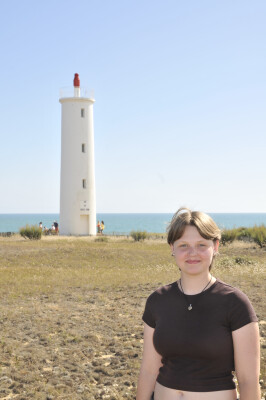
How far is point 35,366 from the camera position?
24.2 feet

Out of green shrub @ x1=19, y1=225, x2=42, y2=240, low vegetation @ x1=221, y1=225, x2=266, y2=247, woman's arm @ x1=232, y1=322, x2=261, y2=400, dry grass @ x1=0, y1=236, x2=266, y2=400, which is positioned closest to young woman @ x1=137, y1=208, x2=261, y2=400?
woman's arm @ x1=232, y1=322, x2=261, y2=400

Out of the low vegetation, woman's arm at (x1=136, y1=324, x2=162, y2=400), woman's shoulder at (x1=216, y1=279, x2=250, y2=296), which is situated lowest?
the low vegetation

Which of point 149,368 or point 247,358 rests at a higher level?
point 247,358

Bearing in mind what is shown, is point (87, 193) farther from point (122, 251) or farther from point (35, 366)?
point (35, 366)

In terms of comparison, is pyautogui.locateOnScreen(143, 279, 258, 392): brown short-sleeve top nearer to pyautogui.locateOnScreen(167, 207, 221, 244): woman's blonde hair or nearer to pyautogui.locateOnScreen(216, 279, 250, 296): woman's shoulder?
pyautogui.locateOnScreen(216, 279, 250, 296): woman's shoulder

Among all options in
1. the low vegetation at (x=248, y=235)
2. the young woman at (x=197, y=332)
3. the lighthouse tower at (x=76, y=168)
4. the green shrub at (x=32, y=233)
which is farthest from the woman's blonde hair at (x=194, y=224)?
the lighthouse tower at (x=76, y=168)

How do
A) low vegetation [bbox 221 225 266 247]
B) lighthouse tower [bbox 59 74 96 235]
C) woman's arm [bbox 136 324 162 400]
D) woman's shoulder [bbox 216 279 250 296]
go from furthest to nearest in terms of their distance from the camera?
1. lighthouse tower [bbox 59 74 96 235]
2. low vegetation [bbox 221 225 266 247]
3. woman's arm [bbox 136 324 162 400]
4. woman's shoulder [bbox 216 279 250 296]

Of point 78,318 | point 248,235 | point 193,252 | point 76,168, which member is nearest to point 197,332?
point 193,252

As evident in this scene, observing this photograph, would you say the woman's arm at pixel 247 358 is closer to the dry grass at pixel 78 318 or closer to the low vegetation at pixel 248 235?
the dry grass at pixel 78 318

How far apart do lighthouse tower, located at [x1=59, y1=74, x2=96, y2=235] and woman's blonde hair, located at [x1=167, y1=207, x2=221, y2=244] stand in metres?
36.0

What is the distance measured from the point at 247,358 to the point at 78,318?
7.85 meters

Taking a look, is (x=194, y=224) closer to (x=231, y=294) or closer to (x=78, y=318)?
(x=231, y=294)

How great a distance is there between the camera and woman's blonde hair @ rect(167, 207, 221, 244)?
3283 millimetres

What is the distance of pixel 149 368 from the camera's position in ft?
11.1
